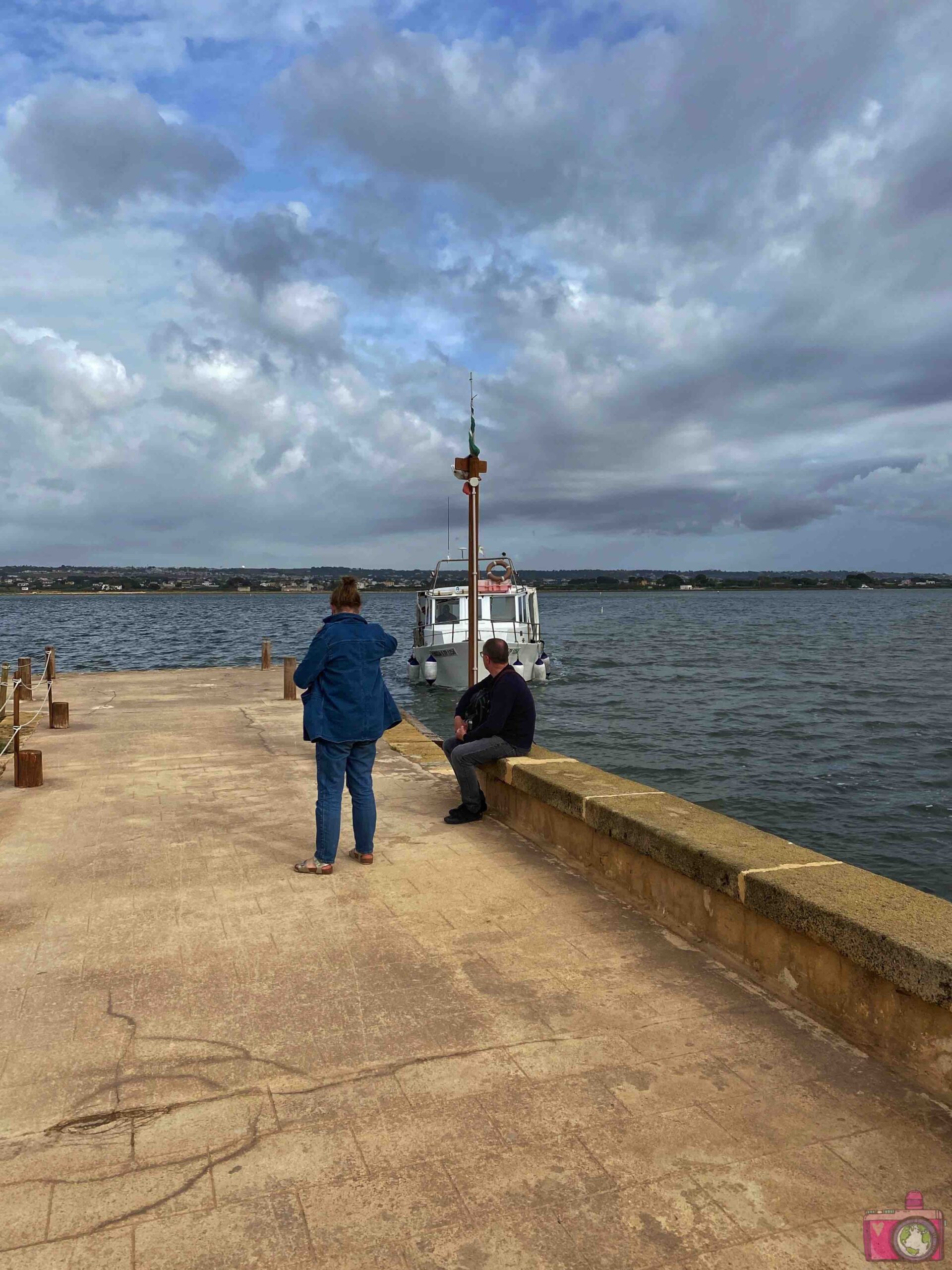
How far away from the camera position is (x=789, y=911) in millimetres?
A: 3740

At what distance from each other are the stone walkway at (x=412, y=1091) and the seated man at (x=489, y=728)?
1.30 meters

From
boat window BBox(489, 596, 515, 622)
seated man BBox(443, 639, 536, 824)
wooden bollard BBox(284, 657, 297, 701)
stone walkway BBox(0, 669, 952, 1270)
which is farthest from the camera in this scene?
boat window BBox(489, 596, 515, 622)

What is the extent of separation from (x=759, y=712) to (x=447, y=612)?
33.7ft

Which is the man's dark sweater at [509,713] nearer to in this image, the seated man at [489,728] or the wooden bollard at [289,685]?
the seated man at [489,728]

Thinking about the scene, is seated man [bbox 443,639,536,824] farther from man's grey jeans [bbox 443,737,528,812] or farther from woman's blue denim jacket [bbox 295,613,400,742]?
woman's blue denim jacket [bbox 295,613,400,742]

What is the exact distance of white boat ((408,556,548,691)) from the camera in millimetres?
28500

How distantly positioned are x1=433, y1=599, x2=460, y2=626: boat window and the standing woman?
23374 millimetres

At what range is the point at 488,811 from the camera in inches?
286

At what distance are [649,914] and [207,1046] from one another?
2359 millimetres

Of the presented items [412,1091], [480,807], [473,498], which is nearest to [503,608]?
[473,498]

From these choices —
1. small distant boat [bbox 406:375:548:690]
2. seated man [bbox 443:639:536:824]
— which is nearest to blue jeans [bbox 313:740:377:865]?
seated man [bbox 443:639:536:824]

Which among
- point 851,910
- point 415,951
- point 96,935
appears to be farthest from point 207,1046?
point 851,910

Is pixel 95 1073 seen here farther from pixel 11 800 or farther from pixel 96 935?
pixel 11 800

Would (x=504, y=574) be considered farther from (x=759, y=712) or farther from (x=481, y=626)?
(x=759, y=712)
